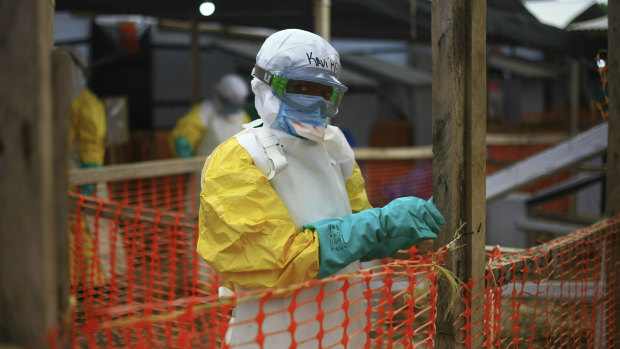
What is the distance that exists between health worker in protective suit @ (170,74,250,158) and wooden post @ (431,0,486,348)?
15.4 feet

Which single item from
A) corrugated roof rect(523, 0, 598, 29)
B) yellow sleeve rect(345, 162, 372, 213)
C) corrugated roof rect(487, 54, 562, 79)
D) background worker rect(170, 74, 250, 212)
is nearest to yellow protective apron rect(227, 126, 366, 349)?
yellow sleeve rect(345, 162, 372, 213)

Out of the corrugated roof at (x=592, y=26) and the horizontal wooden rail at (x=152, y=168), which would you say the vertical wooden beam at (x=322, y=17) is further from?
the corrugated roof at (x=592, y=26)

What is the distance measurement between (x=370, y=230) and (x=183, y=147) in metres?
4.95

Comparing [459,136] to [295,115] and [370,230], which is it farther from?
[295,115]

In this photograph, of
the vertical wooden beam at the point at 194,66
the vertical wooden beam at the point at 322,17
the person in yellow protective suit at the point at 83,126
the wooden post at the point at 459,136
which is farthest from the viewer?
the vertical wooden beam at the point at 194,66

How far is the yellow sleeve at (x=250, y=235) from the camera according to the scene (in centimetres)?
206

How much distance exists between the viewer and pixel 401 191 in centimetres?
848

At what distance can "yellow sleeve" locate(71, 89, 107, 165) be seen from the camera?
18.5 feet

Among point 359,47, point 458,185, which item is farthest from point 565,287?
point 359,47

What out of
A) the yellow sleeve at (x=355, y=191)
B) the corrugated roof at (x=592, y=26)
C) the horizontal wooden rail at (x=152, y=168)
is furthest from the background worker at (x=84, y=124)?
the corrugated roof at (x=592, y=26)

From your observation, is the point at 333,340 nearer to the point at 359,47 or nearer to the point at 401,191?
the point at 401,191

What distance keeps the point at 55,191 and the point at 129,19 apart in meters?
9.91

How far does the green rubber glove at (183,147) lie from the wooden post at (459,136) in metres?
4.83

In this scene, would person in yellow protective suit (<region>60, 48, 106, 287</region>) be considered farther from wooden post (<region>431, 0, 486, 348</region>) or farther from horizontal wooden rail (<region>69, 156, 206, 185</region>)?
wooden post (<region>431, 0, 486, 348</region>)
